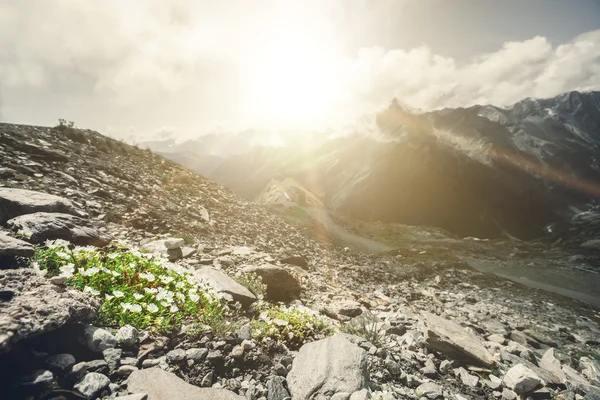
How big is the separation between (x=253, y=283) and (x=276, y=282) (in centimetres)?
113

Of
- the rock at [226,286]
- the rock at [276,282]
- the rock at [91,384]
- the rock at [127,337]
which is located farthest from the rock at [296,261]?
the rock at [91,384]

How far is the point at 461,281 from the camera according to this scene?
21266 mm

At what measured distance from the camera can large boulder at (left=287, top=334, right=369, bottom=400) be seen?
3967 mm

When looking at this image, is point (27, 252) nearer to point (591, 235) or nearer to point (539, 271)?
point (539, 271)

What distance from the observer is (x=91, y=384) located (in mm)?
3061

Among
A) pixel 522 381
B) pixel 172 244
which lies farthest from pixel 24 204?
pixel 522 381

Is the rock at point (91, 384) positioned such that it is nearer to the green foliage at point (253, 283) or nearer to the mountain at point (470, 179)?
the green foliage at point (253, 283)

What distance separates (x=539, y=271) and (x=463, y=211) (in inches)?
4190

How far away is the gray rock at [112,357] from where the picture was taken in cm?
352

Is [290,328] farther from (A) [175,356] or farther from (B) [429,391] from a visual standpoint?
(B) [429,391]

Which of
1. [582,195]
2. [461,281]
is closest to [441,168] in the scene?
[582,195]

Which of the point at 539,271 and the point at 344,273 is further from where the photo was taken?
the point at 539,271

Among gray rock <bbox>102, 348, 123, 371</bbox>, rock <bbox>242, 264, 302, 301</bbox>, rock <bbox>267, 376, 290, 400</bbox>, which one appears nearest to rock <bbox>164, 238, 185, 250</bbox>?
rock <bbox>242, 264, 302, 301</bbox>

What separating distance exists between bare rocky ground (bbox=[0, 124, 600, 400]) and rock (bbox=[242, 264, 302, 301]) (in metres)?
0.10
